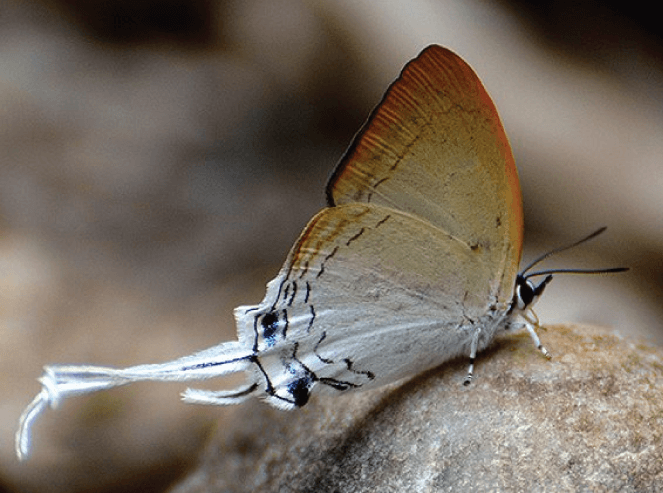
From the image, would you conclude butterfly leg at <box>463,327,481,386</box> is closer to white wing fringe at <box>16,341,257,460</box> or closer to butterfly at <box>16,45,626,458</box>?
butterfly at <box>16,45,626,458</box>

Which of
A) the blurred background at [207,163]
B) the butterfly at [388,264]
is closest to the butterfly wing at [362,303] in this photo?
the butterfly at [388,264]

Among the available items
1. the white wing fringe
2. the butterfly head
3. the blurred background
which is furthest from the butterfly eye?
the blurred background

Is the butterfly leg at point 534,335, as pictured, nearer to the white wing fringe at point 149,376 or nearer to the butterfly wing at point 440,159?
the butterfly wing at point 440,159

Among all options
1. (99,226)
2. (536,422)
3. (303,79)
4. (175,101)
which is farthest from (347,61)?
(536,422)

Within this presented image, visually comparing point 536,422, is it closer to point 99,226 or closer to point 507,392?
point 507,392

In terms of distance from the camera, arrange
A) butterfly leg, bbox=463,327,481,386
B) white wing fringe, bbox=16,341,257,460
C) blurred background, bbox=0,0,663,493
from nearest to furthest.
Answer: white wing fringe, bbox=16,341,257,460 < butterfly leg, bbox=463,327,481,386 < blurred background, bbox=0,0,663,493

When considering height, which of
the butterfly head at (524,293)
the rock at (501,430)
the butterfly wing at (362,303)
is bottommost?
the rock at (501,430)
